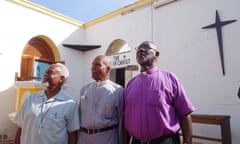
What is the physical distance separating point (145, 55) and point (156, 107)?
364 mm

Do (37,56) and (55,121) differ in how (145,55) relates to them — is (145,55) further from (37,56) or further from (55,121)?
(37,56)

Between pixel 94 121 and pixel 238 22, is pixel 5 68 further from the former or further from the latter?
pixel 238 22

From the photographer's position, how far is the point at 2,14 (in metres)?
4.22

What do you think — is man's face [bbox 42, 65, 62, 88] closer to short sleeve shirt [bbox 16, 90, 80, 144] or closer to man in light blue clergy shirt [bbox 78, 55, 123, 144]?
short sleeve shirt [bbox 16, 90, 80, 144]

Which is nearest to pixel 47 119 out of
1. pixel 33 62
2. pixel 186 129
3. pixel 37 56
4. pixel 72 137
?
pixel 72 137

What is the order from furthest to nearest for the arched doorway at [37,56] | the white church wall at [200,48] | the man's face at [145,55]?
the arched doorway at [37,56] < the white church wall at [200,48] < the man's face at [145,55]

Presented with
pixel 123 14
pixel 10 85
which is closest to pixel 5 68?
pixel 10 85

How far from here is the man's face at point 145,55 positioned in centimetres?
148

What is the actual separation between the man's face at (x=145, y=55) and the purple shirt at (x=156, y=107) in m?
0.09

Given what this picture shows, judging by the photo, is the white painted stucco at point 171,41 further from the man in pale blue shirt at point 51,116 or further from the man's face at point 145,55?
Answer: the man in pale blue shirt at point 51,116

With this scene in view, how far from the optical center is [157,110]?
1329mm

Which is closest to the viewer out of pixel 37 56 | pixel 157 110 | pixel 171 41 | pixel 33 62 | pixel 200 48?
pixel 157 110

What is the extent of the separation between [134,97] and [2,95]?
3.62m

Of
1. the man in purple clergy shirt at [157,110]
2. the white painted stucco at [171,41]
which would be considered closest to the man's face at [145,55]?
the man in purple clergy shirt at [157,110]
